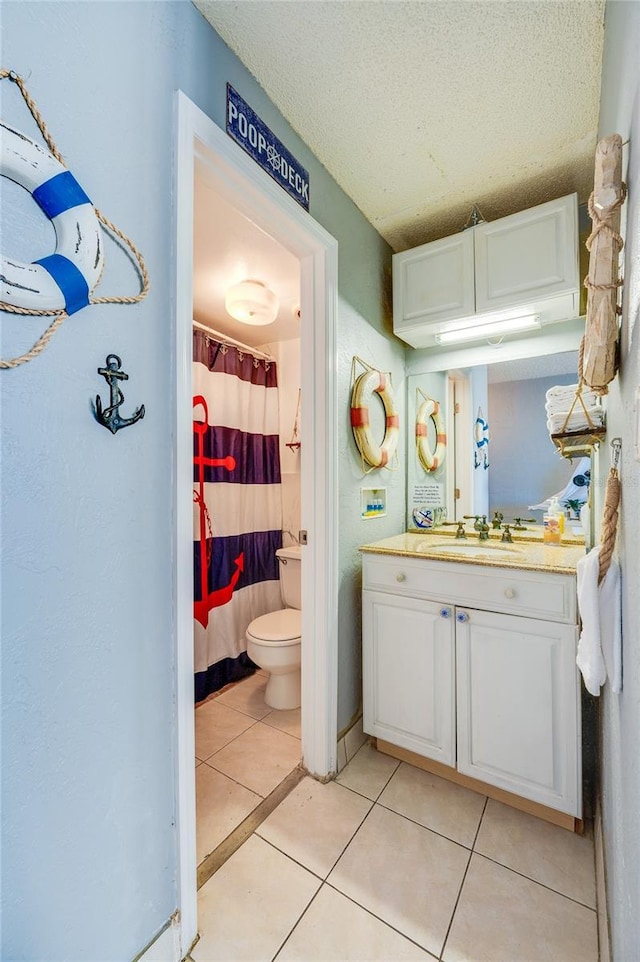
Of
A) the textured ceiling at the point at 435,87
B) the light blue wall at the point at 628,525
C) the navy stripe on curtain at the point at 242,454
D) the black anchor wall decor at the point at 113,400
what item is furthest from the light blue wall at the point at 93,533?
the navy stripe on curtain at the point at 242,454

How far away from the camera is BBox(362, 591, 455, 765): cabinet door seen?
59.6 inches

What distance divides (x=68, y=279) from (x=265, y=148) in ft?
2.97

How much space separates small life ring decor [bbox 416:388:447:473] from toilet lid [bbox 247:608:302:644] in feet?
3.64

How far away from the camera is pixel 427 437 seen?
7.12 feet

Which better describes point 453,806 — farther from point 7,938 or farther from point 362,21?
point 362,21

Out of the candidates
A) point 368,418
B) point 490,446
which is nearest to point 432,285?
point 368,418

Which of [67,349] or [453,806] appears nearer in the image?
[67,349]

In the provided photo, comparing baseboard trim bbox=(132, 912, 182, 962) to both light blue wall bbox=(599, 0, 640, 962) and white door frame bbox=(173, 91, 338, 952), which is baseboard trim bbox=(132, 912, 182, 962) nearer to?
white door frame bbox=(173, 91, 338, 952)

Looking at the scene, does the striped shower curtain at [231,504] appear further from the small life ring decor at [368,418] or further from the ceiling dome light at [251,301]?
the small life ring decor at [368,418]

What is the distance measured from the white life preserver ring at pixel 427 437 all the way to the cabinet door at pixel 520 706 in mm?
910

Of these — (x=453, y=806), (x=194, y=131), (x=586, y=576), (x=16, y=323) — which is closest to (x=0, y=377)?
(x=16, y=323)

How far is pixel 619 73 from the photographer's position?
85 cm

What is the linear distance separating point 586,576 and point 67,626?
1.06 meters

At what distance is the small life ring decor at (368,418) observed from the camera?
1734 millimetres
